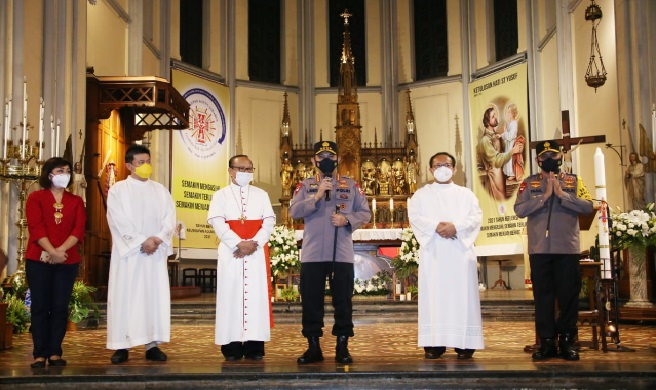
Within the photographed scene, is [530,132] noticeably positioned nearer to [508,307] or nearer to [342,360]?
[508,307]

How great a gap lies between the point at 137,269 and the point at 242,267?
0.84 meters

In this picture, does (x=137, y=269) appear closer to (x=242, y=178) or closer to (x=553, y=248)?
(x=242, y=178)

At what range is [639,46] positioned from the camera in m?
11.3

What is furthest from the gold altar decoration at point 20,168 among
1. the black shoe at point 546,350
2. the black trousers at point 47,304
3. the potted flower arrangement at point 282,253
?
the black shoe at point 546,350

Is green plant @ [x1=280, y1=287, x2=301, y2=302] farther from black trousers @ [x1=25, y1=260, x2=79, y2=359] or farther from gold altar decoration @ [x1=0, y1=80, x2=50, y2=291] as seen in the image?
black trousers @ [x1=25, y1=260, x2=79, y2=359]

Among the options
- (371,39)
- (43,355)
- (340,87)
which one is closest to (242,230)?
(43,355)

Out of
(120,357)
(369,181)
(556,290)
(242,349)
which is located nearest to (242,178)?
(242,349)

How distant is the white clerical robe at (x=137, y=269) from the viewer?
614 cm

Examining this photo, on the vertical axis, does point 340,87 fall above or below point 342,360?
above

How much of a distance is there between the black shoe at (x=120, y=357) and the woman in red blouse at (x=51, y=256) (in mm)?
378

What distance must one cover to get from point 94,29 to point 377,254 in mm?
6513

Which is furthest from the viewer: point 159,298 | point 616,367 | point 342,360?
point 159,298

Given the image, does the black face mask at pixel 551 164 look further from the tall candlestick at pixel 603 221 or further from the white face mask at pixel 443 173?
the white face mask at pixel 443 173

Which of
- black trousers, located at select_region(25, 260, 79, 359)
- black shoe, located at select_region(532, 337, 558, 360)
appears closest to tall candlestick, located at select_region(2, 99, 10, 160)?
black trousers, located at select_region(25, 260, 79, 359)
